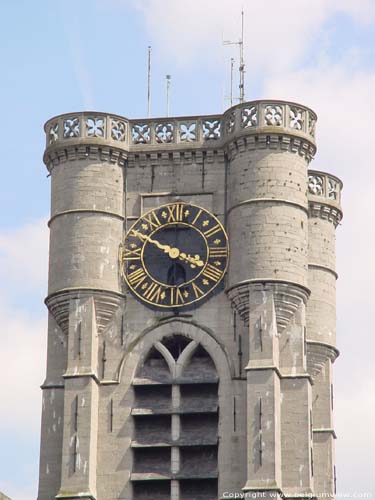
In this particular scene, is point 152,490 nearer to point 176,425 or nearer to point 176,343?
point 176,425

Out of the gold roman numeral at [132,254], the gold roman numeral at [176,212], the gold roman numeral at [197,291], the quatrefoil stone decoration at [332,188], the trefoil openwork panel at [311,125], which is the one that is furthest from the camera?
the quatrefoil stone decoration at [332,188]

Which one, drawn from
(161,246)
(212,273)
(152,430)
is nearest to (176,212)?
(161,246)

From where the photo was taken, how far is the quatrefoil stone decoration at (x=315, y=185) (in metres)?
73.8

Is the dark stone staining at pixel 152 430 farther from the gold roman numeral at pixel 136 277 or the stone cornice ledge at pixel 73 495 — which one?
the gold roman numeral at pixel 136 277

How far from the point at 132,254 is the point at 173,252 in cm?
143

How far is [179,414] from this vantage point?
220ft

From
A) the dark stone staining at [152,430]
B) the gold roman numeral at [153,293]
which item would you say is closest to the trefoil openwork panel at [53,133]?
the gold roman numeral at [153,293]

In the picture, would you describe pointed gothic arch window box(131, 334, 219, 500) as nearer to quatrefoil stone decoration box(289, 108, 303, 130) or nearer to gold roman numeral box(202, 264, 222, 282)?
gold roman numeral box(202, 264, 222, 282)

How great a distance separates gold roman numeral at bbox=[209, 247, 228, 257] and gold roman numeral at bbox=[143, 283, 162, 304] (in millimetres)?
2135

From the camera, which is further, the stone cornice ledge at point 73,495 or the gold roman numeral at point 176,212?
the gold roman numeral at point 176,212

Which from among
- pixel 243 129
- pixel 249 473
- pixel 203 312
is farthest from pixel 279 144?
pixel 249 473

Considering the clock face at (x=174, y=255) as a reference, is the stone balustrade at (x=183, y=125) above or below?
above

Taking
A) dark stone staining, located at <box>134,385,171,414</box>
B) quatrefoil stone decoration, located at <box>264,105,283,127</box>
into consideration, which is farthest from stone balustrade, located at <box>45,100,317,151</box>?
dark stone staining, located at <box>134,385,171,414</box>

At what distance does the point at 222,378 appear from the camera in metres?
67.2
